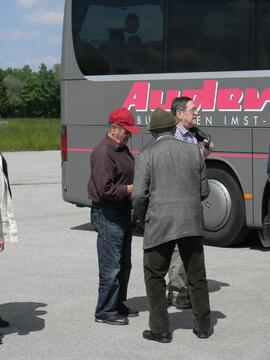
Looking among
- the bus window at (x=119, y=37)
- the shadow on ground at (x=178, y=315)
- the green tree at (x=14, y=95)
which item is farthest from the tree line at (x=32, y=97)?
the shadow on ground at (x=178, y=315)

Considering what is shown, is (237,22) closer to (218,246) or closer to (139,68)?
(139,68)

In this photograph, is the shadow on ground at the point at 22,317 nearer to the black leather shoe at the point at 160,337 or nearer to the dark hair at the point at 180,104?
the black leather shoe at the point at 160,337

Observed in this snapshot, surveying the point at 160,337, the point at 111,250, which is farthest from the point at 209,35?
the point at 160,337

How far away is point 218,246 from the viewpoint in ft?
34.5

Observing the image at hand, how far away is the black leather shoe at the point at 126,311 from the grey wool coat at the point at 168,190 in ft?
3.31

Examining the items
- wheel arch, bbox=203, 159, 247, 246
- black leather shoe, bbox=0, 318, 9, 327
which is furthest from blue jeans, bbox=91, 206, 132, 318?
wheel arch, bbox=203, 159, 247, 246

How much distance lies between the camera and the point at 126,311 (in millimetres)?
6859

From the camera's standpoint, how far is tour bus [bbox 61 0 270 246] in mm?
9898

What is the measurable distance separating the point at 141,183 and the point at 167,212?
0.27m

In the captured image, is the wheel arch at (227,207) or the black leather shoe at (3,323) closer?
the black leather shoe at (3,323)

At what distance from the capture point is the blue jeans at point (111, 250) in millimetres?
6566

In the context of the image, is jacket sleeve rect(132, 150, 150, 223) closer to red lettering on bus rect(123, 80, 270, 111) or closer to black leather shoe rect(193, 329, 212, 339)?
black leather shoe rect(193, 329, 212, 339)

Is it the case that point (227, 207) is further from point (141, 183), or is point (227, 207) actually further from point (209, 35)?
point (141, 183)

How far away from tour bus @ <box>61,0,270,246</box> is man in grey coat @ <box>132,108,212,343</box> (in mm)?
3830
